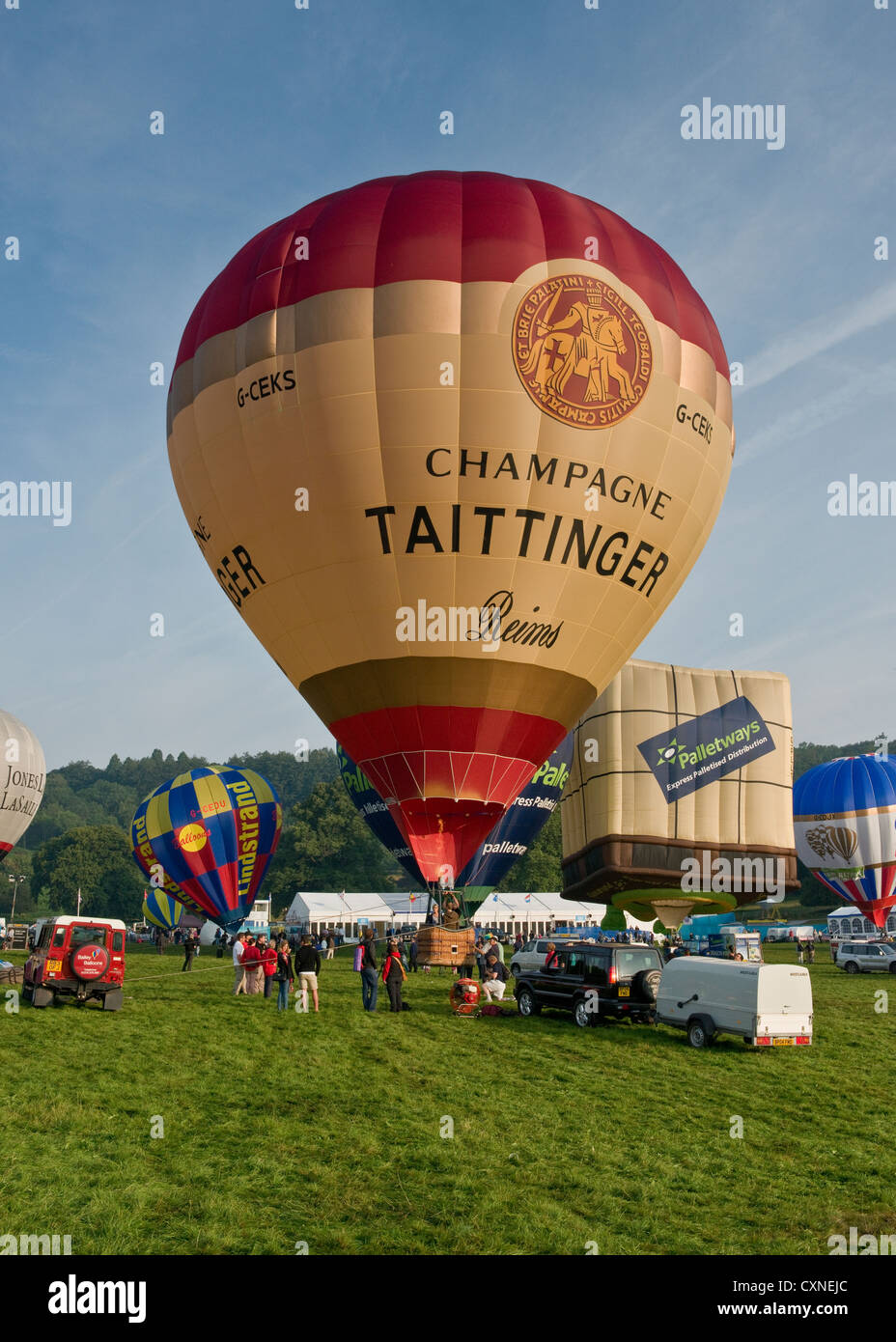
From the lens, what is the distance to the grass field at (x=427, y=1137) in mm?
10391

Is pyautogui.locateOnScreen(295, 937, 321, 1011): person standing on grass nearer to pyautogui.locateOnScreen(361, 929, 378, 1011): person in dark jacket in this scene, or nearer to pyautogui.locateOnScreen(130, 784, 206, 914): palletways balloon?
pyautogui.locateOnScreen(361, 929, 378, 1011): person in dark jacket

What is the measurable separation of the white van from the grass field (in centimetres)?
48

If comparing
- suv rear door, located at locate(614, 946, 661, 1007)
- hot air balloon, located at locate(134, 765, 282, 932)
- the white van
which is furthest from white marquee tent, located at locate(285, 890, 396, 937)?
the white van

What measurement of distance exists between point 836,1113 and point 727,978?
4.52m

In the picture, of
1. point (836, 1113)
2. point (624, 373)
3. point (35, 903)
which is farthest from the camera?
point (35, 903)

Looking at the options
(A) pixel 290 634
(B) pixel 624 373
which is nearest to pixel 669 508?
(B) pixel 624 373

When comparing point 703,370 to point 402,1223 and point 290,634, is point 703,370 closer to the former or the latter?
point 290,634

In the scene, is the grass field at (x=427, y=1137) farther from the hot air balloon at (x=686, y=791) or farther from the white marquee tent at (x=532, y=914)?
the white marquee tent at (x=532, y=914)

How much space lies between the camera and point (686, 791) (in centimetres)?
3209

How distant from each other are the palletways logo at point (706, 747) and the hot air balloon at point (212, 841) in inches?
851

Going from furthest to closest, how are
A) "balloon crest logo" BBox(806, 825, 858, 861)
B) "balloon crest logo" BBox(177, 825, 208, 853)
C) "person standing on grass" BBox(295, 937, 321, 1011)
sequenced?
"balloon crest logo" BBox(806, 825, 858, 861), "balloon crest logo" BBox(177, 825, 208, 853), "person standing on grass" BBox(295, 937, 321, 1011)

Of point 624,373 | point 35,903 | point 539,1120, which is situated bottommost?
point 35,903

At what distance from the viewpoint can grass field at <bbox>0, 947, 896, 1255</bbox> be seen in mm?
10391

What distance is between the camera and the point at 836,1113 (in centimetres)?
1523
